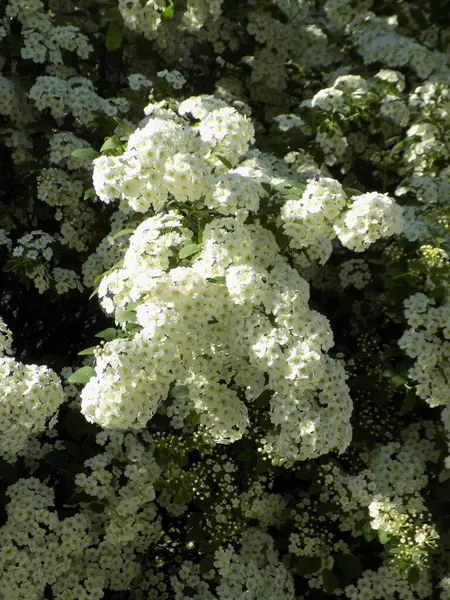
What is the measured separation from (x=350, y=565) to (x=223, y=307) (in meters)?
1.65

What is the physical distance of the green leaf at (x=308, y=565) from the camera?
4301 millimetres

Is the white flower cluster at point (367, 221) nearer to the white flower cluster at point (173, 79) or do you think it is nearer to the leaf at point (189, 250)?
the leaf at point (189, 250)

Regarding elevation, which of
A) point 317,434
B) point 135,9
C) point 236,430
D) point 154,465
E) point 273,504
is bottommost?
point 273,504

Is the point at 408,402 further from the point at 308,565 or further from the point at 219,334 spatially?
the point at 219,334

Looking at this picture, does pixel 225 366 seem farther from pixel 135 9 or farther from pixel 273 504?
pixel 135 9

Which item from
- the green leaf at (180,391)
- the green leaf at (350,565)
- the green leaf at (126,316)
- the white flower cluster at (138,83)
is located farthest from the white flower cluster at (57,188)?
the green leaf at (350,565)

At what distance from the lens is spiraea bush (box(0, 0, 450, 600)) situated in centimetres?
335

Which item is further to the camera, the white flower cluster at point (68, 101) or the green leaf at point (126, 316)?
the white flower cluster at point (68, 101)

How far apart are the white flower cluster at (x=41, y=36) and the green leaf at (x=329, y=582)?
2.79 metres

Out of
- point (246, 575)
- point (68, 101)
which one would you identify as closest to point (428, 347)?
point (246, 575)

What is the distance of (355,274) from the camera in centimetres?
456

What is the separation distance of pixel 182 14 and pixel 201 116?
1628 mm

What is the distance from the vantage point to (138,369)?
321 cm

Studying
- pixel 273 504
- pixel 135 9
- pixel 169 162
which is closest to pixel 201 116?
pixel 169 162
